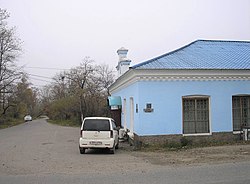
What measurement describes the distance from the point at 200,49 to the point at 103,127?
30.3 ft

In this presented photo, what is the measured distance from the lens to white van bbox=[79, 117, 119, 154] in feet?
47.1

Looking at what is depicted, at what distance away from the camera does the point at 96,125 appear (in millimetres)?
14641

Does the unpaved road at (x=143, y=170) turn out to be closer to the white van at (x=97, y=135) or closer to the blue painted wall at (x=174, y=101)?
the white van at (x=97, y=135)

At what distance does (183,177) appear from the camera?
27.3 feet

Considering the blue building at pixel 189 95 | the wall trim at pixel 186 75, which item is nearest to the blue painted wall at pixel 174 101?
the blue building at pixel 189 95

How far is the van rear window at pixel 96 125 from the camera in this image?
14.5 m

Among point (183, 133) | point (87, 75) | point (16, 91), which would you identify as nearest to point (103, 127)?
point (183, 133)

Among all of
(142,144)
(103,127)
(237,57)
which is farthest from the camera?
(237,57)

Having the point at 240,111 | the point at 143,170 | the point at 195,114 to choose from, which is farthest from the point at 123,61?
the point at 143,170

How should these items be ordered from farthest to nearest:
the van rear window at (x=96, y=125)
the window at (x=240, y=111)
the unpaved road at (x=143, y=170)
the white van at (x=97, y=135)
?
the window at (x=240, y=111), the van rear window at (x=96, y=125), the white van at (x=97, y=135), the unpaved road at (x=143, y=170)

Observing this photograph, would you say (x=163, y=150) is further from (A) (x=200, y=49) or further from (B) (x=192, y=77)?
(A) (x=200, y=49)

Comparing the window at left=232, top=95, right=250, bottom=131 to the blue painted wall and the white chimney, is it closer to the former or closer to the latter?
the blue painted wall

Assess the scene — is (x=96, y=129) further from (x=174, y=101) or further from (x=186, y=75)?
(x=186, y=75)

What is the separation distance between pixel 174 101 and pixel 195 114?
1.45m
